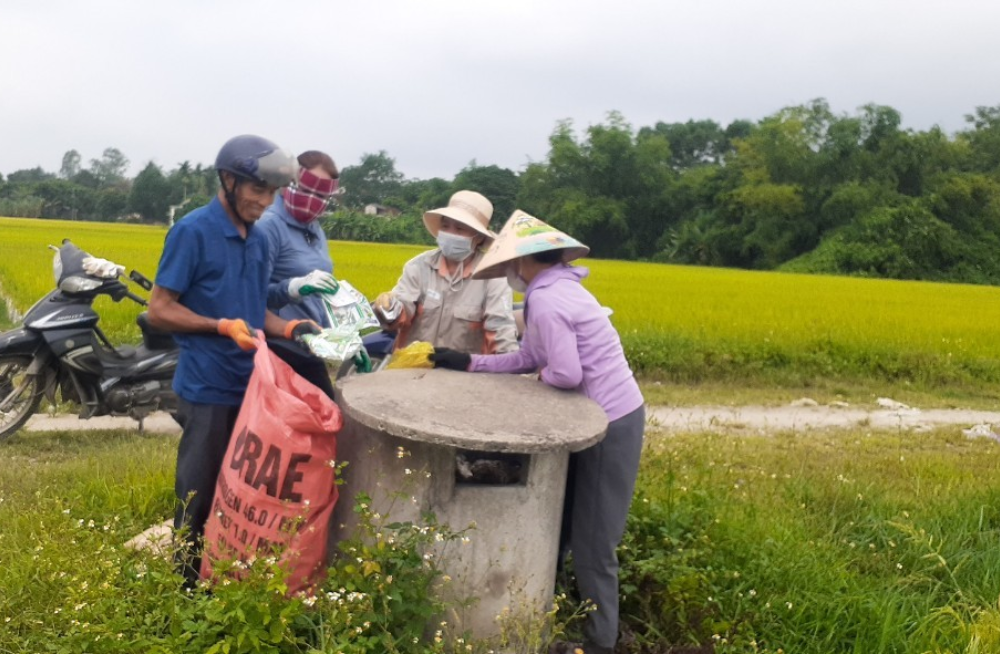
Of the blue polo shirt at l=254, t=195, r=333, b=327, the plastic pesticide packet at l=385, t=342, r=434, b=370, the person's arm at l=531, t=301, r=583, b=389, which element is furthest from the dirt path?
the person's arm at l=531, t=301, r=583, b=389

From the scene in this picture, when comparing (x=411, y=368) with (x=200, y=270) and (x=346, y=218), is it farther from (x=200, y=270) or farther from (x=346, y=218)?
(x=346, y=218)

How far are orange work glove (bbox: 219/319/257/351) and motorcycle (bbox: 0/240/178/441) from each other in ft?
8.72

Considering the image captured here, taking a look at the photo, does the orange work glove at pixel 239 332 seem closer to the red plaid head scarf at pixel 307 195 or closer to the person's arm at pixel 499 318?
the red plaid head scarf at pixel 307 195

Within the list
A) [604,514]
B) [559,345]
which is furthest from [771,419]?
[559,345]

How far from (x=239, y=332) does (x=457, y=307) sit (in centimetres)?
106

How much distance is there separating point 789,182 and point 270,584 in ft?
122

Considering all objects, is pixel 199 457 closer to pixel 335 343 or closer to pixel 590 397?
pixel 335 343

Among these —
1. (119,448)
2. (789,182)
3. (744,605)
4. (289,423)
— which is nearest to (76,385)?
(119,448)

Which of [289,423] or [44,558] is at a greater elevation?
[289,423]

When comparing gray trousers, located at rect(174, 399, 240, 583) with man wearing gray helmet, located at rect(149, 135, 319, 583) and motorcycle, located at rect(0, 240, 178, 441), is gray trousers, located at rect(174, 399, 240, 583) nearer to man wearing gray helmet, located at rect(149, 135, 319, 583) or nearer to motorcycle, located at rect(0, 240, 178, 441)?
man wearing gray helmet, located at rect(149, 135, 319, 583)

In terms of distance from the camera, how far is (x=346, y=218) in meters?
35.1

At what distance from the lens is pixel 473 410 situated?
8.77 feet

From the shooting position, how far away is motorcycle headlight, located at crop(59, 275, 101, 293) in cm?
528

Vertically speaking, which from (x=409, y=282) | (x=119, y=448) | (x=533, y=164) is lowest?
(x=119, y=448)
